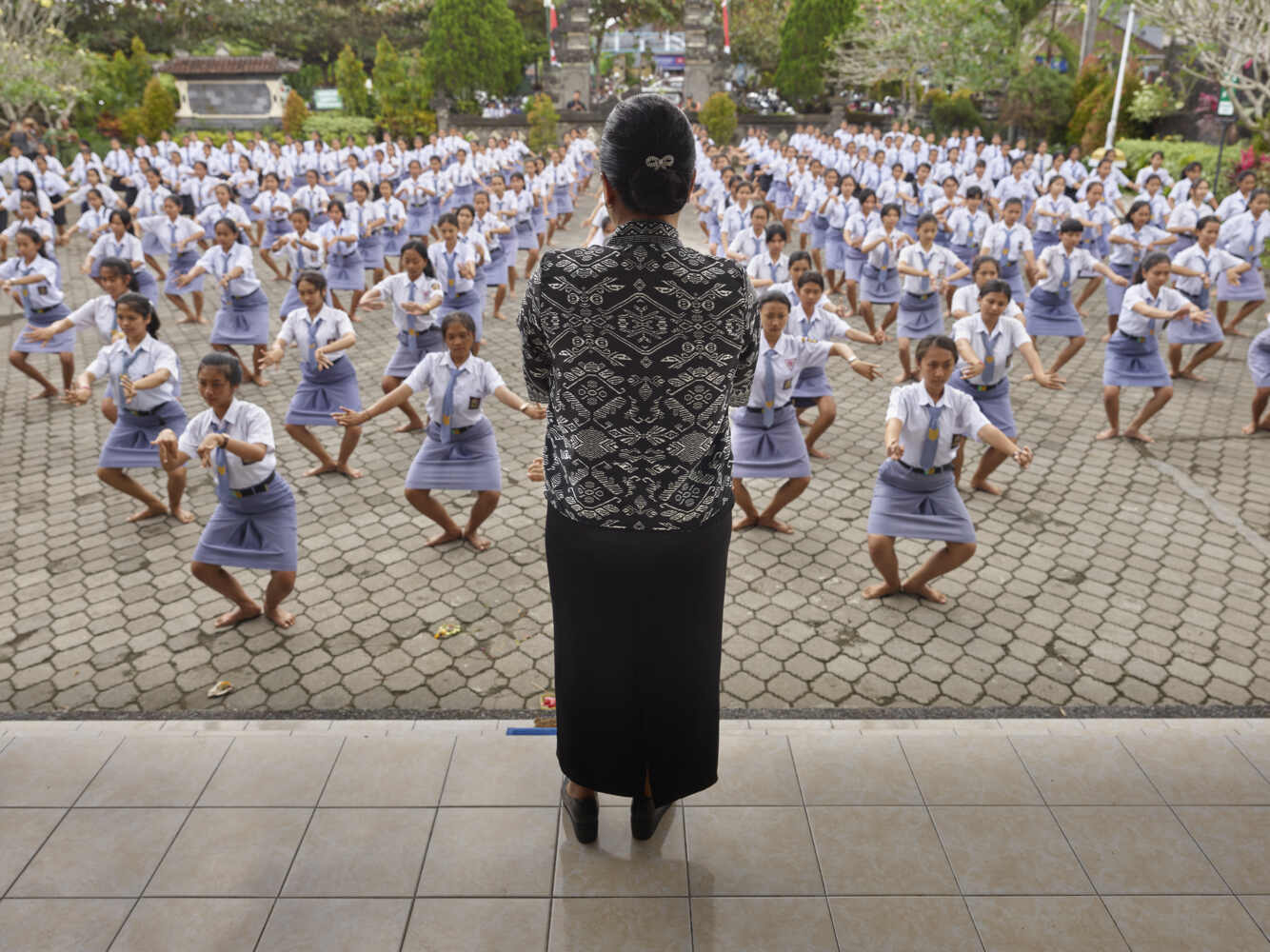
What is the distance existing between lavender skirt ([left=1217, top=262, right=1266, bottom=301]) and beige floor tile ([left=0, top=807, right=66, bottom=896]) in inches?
394

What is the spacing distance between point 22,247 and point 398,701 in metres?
6.08

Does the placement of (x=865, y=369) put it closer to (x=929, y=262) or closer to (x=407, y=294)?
(x=929, y=262)

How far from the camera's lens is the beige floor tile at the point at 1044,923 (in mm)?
2561

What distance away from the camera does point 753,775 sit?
3.27 metres

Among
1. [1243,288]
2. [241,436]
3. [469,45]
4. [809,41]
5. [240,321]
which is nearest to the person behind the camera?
[241,436]

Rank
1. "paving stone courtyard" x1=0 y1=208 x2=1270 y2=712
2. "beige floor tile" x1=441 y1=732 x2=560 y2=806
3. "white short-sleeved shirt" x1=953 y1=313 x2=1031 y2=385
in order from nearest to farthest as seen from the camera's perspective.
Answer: "beige floor tile" x1=441 y1=732 x2=560 y2=806, "paving stone courtyard" x1=0 y1=208 x2=1270 y2=712, "white short-sleeved shirt" x1=953 y1=313 x2=1031 y2=385

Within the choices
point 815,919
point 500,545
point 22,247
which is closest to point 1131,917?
point 815,919

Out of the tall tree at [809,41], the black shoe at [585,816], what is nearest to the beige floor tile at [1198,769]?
the black shoe at [585,816]

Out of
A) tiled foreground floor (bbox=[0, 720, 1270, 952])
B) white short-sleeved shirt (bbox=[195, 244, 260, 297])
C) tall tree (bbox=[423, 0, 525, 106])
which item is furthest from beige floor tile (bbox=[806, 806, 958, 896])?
tall tree (bbox=[423, 0, 525, 106])

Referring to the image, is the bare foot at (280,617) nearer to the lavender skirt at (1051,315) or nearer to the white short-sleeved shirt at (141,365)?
the white short-sleeved shirt at (141,365)

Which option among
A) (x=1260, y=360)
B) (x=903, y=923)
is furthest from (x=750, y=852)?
(x=1260, y=360)

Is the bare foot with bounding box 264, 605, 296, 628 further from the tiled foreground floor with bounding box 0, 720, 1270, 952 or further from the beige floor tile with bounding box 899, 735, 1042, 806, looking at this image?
the beige floor tile with bounding box 899, 735, 1042, 806

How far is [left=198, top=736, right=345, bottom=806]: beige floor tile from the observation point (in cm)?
316

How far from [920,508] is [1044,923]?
7.21 ft
